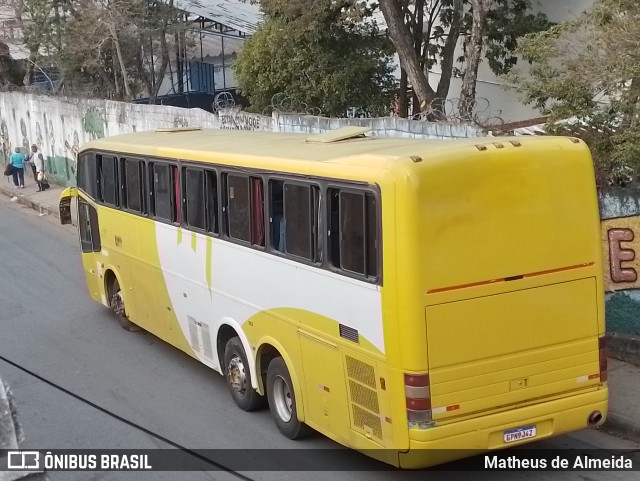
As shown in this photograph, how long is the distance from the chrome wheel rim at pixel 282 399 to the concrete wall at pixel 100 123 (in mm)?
4971

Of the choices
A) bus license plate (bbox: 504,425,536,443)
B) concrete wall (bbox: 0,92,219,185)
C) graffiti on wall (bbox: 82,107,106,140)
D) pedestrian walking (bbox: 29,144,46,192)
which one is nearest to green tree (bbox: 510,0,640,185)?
bus license plate (bbox: 504,425,536,443)

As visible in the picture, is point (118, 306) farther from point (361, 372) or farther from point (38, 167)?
point (38, 167)

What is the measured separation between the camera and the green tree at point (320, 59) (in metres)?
19.1

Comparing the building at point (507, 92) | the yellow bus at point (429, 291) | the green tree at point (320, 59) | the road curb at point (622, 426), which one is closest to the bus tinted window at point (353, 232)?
the yellow bus at point (429, 291)

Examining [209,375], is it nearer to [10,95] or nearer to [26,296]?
[26,296]

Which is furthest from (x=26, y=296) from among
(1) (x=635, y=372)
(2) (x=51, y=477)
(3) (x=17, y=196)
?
(3) (x=17, y=196)

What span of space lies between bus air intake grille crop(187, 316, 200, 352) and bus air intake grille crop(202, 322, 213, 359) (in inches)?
7.0

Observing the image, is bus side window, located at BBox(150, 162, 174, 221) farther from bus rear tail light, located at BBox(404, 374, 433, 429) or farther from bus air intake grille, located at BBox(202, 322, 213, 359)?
bus rear tail light, located at BBox(404, 374, 433, 429)

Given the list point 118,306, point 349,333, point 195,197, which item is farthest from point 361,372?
point 118,306

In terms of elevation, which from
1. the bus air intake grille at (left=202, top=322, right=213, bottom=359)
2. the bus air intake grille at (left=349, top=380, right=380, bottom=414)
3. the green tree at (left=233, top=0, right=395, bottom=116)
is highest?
the green tree at (left=233, top=0, right=395, bottom=116)

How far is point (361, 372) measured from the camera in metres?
7.20

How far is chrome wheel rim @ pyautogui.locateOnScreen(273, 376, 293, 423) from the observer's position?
28.9 feet

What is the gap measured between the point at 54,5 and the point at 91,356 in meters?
18.9

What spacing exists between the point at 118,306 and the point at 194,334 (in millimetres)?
2954
